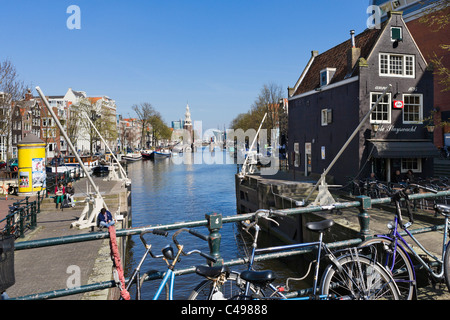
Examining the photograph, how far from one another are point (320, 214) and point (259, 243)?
18.8 ft

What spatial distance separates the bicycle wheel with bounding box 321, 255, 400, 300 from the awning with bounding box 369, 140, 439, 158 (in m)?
19.5

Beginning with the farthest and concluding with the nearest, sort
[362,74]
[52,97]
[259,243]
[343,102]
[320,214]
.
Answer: [52,97] < [343,102] < [362,74] < [259,243] < [320,214]

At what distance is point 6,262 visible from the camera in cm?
343

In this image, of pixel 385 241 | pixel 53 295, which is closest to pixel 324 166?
pixel 385 241

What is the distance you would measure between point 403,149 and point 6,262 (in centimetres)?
2334

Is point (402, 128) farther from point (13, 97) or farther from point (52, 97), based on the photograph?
point (52, 97)

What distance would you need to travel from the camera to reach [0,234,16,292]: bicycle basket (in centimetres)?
338

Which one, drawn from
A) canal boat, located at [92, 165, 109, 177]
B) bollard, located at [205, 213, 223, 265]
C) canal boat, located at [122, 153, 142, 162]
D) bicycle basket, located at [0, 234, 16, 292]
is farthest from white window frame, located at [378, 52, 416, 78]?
canal boat, located at [122, 153, 142, 162]

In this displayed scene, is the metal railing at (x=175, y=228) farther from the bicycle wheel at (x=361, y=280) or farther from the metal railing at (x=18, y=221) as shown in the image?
the metal railing at (x=18, y=221)

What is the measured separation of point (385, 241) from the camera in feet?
14.6

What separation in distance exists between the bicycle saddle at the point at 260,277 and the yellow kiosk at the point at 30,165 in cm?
2324

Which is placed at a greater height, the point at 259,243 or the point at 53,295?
the point at 53,295

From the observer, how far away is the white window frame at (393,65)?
23.3 metres

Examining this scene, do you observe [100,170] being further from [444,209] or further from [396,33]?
[444,209]
